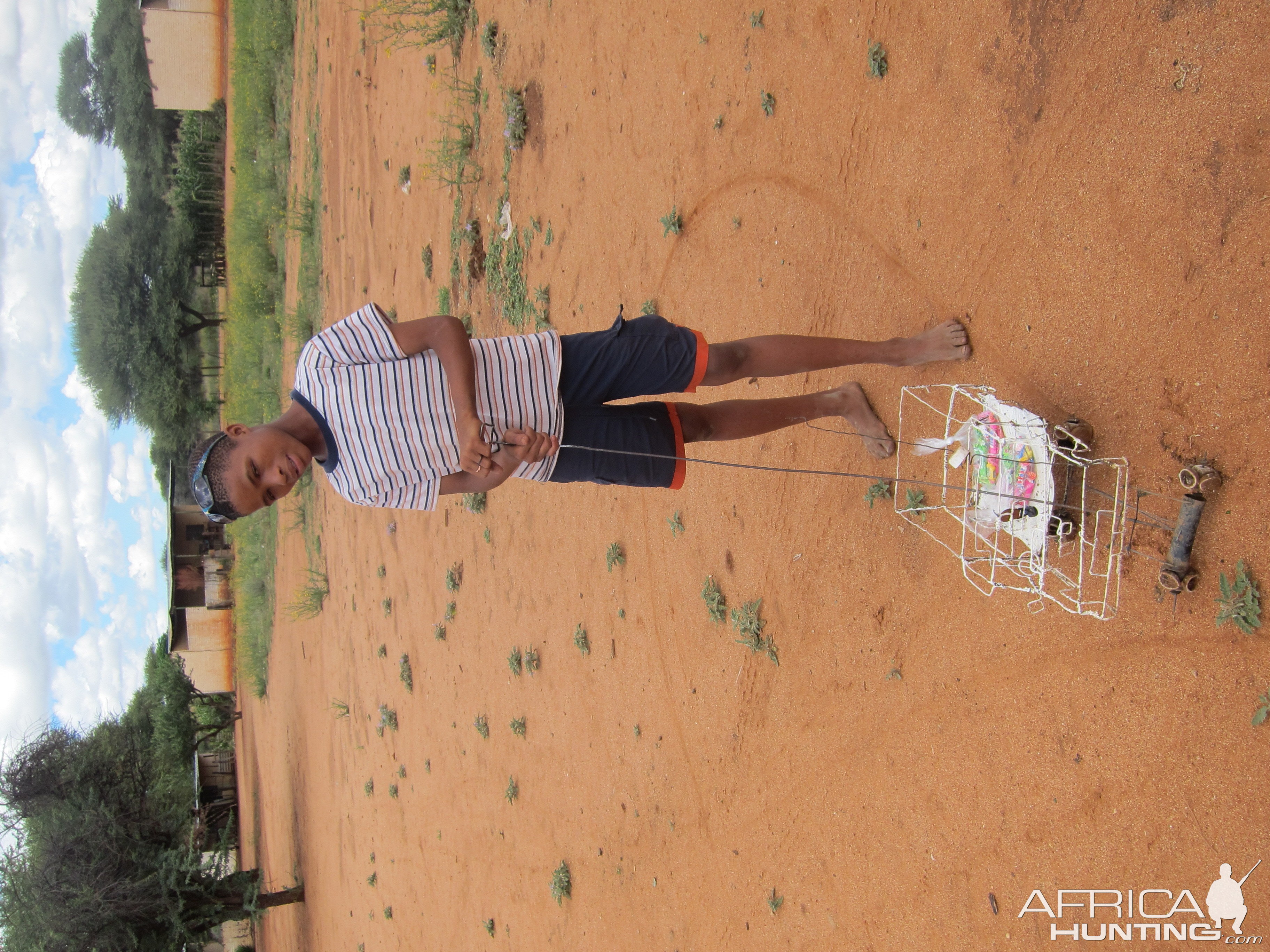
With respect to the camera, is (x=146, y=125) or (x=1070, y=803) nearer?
(x=1070, y=803)

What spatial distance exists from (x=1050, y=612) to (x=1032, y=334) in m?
0.94

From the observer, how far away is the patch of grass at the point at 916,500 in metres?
3.31

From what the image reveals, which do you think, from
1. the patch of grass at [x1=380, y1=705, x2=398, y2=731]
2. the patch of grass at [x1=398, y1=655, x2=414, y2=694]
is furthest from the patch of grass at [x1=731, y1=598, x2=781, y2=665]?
the patch of grass at [x1=380, y1=705, x2=398, y2=731]

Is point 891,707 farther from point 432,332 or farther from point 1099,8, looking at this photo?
point 1099,8

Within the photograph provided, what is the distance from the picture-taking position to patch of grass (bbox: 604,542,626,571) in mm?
5277

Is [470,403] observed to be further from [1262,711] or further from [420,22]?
[420,22]

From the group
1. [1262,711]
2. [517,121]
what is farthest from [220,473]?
[517,121]

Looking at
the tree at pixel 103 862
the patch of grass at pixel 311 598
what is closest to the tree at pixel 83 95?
the tree at pixel 103 862

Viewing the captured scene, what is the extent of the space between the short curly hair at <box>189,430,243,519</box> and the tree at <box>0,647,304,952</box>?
9.35 metres

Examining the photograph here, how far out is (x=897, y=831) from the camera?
3.25 meters

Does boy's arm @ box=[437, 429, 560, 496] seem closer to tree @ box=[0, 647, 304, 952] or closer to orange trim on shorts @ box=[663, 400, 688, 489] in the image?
orange trim on shorts @ box=[663, 400, 688, 489]

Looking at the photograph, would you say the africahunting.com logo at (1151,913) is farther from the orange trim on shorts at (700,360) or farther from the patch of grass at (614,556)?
the patch of grass at (614,556)

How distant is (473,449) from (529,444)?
0.18 meters

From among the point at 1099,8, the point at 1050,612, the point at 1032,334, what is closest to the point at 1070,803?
the point at 1050,612
